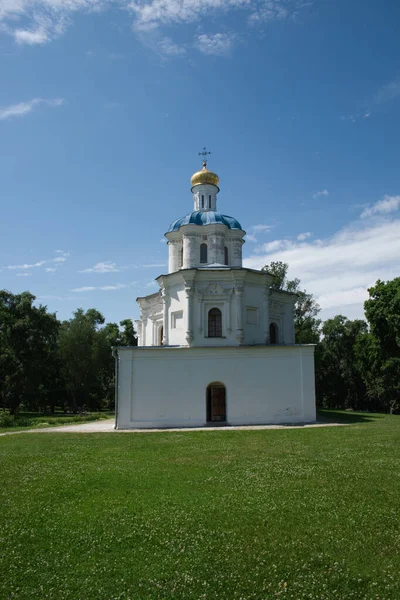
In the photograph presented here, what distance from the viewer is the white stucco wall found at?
21.4m

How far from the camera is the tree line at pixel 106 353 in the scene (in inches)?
1249

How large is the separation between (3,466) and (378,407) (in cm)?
4173

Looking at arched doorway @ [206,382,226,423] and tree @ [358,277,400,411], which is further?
tree @ [358,277,400,411]

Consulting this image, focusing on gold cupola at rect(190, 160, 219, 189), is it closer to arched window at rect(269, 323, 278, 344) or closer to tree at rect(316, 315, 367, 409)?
arched window at rect(269, 323, 278, 344)

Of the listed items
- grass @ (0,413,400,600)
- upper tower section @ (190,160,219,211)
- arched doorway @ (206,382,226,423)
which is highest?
Answer: upper tower section @ (190,160,219,211)

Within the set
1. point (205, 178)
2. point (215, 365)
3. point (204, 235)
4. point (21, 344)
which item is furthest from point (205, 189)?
point (21, 344)

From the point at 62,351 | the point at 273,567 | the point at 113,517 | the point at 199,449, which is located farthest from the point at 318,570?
the point at 62,351

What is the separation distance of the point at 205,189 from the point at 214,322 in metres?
8.39

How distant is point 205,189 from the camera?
26750 millimetres

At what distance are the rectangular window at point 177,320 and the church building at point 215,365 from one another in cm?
5

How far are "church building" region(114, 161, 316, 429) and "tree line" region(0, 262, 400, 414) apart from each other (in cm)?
837

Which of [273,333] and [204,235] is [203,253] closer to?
[204,235]

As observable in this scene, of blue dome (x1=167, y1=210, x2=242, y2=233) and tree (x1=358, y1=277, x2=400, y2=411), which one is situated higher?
blue dome (x1=167, y1=210, x2=242, y2=233)

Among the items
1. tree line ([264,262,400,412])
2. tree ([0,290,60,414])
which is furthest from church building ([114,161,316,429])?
tree ([0,290,60,414])
